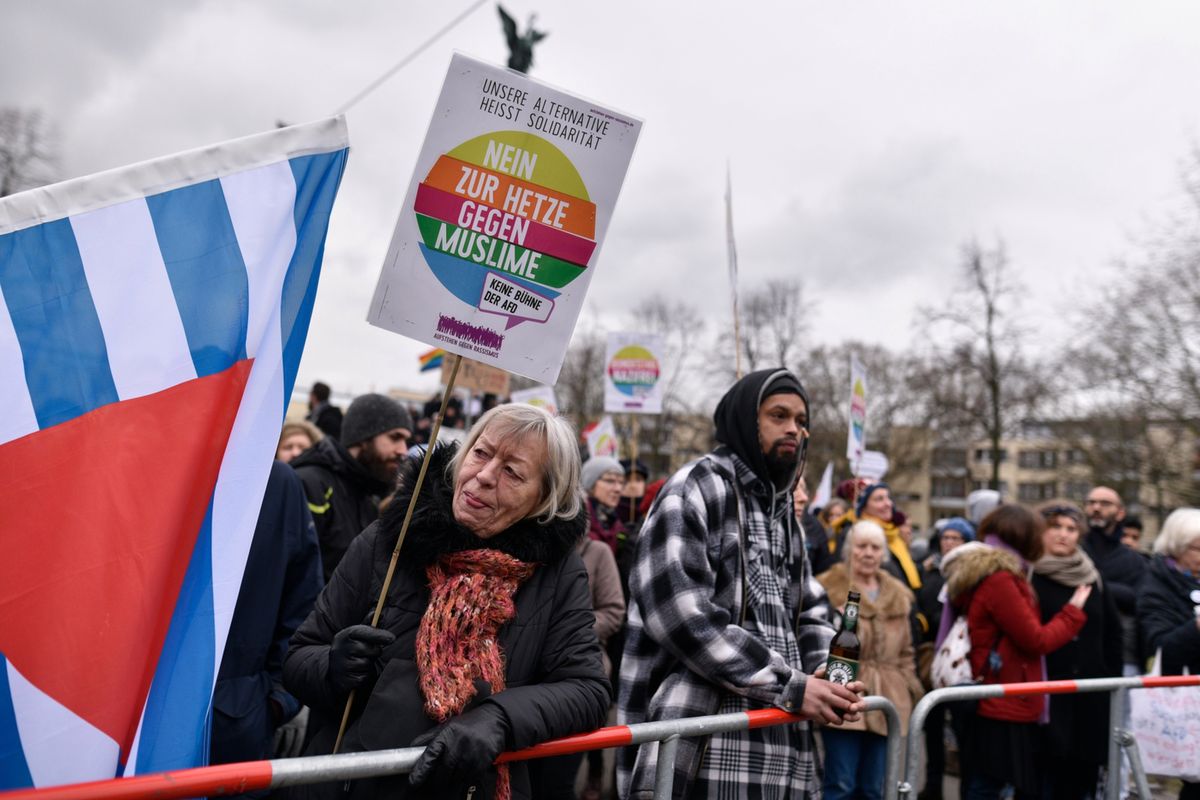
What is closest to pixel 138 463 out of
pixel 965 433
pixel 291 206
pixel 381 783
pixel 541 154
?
pixel 291 206

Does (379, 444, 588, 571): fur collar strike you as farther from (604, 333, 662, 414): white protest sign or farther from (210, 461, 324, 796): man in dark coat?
(604, 333, 662, 414): white protest sign

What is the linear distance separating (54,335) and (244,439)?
Result: 41cm

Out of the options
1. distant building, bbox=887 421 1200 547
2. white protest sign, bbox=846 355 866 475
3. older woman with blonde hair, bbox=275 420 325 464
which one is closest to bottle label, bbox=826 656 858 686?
older woman with blonde hair, bbox=275 420 325 464

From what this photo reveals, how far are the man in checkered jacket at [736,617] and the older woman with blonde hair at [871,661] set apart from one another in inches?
64.3

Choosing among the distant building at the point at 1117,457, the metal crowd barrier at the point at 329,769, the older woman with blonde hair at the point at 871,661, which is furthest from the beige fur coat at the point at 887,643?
the distant building at the point at 1117,457

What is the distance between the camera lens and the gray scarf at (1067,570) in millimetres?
4812

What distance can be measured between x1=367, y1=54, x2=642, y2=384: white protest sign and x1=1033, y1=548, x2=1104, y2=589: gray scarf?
3.54m

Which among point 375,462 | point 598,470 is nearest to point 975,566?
point 598,470

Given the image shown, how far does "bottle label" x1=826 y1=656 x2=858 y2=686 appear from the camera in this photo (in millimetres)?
2766

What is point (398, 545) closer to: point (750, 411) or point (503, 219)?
point (503, 219)

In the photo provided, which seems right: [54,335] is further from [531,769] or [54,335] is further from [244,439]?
[531,769]

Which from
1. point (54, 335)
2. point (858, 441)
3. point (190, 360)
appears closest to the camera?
point (54, 335)

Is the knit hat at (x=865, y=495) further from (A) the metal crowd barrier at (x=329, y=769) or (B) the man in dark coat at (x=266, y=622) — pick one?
(B) the man in dark coat at (x=266, y=622)

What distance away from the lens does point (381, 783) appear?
206cm
